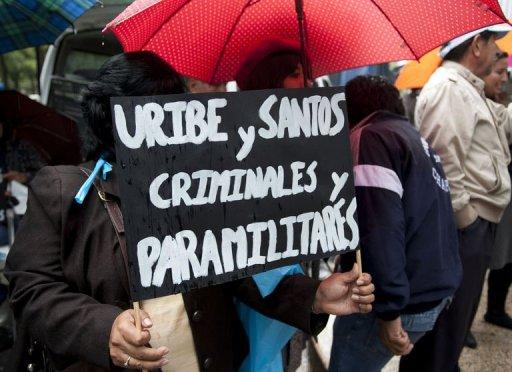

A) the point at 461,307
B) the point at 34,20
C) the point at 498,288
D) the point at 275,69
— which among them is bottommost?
the point at 498,288

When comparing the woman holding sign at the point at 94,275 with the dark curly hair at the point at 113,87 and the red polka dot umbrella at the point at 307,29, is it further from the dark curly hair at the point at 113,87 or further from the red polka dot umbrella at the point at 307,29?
the red polka dot umbrella at the point at 307,29

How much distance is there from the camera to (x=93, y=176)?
4.46 ft

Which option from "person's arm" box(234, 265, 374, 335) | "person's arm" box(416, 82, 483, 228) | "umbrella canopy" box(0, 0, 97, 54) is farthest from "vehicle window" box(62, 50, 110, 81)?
"person's arm" box(234, 265, 374, 335)

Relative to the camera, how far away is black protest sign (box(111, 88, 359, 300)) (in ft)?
4.09

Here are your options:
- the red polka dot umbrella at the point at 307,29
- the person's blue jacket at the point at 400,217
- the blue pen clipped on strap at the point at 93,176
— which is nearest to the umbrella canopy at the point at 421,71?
the red polka dot umbrella at the point at 307,29

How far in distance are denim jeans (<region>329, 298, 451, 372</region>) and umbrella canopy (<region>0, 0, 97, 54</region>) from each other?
76.3 inches

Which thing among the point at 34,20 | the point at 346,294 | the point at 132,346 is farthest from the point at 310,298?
the point at 34,20

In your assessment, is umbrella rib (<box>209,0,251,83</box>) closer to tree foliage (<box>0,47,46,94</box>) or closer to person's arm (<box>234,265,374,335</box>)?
person's arm (<box>234,265,374,335</box>)

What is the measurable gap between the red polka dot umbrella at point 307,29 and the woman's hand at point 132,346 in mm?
1154

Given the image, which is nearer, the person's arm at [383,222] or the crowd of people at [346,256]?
the crowd of people at [346,256]

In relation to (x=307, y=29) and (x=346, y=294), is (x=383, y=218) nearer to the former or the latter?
(x=346, y=294)

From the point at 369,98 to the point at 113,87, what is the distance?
1.14m

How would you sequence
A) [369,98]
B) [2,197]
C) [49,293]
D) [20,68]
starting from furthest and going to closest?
[20,68] < [2,197] < [369,98] < [49,293]

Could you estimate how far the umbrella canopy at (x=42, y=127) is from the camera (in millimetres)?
3480
